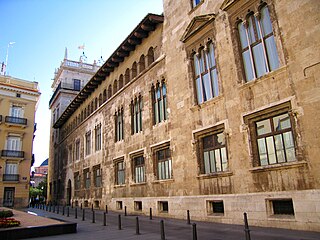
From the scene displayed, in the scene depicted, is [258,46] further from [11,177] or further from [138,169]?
[11,177]

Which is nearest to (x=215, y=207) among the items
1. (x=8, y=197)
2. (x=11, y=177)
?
(x=11, y=177)

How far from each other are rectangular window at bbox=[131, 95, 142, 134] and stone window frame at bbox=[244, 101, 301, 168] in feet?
33.6

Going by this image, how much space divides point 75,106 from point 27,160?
957 cm

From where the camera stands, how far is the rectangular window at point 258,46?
10898mm

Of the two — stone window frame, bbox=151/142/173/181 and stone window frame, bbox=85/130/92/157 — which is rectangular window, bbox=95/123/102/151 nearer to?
stone window frame, bbox=85/130/92/157

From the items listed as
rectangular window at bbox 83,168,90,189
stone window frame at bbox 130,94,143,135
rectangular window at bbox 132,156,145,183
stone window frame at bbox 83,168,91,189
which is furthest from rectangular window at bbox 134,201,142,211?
rectangular window at bbox 83,168,90,189

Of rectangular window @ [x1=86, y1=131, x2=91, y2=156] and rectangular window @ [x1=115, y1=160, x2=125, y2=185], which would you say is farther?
rectangular window @ [x1=86, y1=131, x2=91, y2=156]

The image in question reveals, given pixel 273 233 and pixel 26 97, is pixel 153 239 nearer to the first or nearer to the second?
pixel 273 233

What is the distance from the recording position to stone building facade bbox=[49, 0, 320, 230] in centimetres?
949

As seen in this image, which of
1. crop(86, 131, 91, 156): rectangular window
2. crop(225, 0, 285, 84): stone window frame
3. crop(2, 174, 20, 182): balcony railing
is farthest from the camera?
crop(2, 174, 20, 182): balcony railing

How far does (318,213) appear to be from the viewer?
337 inches

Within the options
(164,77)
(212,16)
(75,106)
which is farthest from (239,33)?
(75,106)

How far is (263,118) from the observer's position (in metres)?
10.8

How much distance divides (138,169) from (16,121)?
77.3 ft
